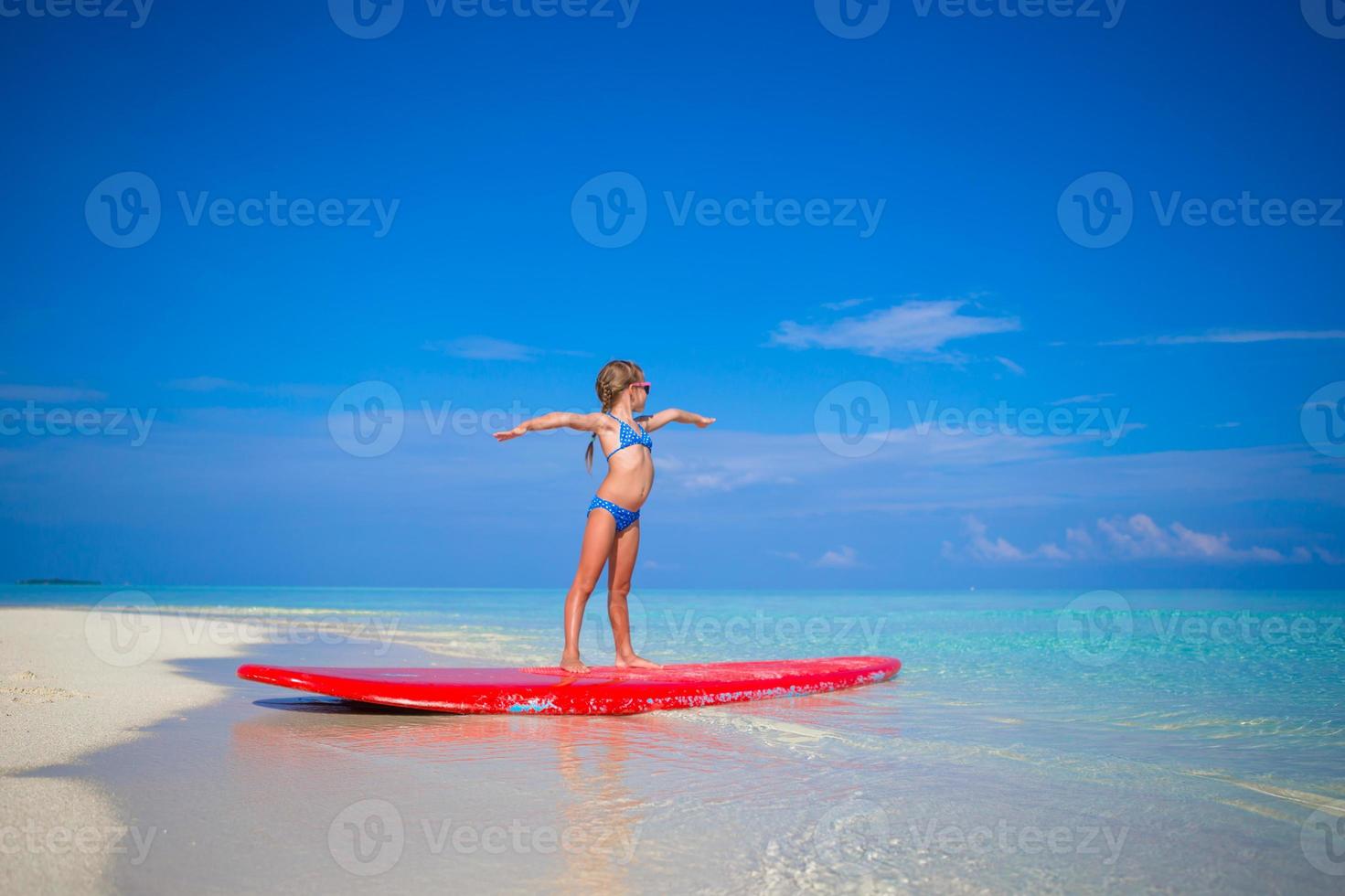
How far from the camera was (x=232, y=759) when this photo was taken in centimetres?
398

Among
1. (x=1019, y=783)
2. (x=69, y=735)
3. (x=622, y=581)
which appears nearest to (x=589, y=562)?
(x=622, y=581)

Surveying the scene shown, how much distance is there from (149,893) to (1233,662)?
10053mm

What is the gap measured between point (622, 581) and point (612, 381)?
1361mm

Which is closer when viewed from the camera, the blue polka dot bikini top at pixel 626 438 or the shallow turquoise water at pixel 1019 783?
the shallow turquoise water at pixel 1019 783

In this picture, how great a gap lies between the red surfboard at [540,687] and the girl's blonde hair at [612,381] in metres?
1.52

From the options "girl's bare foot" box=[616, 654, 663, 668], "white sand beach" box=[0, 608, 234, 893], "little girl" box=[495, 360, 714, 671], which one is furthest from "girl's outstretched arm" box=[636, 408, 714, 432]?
"white sand beach" box=[0, 608, 234, 893]

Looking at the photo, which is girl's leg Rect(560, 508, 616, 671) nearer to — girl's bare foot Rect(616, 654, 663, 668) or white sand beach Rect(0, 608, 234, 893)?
girl's bare foot Rect(616, 654, 663, 668)

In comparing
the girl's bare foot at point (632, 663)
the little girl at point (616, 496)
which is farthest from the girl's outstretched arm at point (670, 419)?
the girl's bare foot at point (632, 663)

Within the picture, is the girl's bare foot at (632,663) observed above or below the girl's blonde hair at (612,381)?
below

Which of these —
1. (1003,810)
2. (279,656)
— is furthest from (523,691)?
(279,656)

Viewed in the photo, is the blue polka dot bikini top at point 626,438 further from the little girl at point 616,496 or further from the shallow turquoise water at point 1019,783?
the shallow turquoise water at point 1019,783

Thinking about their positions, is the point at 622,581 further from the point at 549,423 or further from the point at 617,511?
the point at 549,423

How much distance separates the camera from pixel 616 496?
6238mm

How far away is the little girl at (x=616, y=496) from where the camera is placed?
6.16 m
